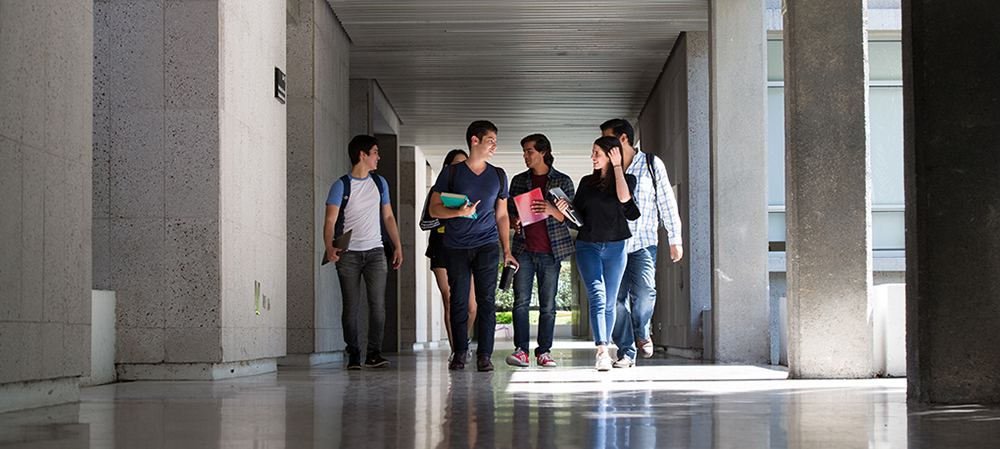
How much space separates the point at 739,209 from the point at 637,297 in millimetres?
3074

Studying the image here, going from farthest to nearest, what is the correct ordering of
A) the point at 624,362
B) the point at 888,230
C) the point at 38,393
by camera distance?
the point at 888,230 < the point at 624,362 < the point at 38,393

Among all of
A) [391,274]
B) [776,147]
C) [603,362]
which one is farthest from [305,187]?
[391,274]

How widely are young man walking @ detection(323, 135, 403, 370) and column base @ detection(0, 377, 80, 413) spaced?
3.31m

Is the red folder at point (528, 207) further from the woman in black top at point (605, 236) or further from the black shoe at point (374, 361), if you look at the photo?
the black shoe at point (374, 361)

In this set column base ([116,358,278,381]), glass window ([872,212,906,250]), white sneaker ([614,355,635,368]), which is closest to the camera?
column base ([116,358,278,381])

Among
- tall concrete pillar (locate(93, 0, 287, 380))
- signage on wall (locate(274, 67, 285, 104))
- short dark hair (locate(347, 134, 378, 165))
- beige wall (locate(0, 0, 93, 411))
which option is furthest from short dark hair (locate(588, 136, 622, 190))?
beige wall (locate(0, 0, 93, 411))

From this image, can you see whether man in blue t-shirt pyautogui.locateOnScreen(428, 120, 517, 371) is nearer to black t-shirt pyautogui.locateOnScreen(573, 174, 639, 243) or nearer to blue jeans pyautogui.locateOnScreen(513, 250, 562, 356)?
blue jeans pyautogui.locateOnScreen(513, 250, 562, 356)

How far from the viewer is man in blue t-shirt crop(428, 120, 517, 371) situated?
7320 millimetres

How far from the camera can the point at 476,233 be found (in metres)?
7.35

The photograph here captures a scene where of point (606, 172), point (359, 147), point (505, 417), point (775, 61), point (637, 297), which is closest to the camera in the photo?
point (505, 417)

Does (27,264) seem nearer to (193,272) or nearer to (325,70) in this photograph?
(193,272)

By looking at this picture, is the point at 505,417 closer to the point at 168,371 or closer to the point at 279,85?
the point at 168,371

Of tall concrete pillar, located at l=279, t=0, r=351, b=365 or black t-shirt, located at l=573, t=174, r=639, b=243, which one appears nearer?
black t-shirt, located at l=573, t=174, r=639, b=243

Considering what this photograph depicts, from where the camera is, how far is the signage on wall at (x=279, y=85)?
321 inches
